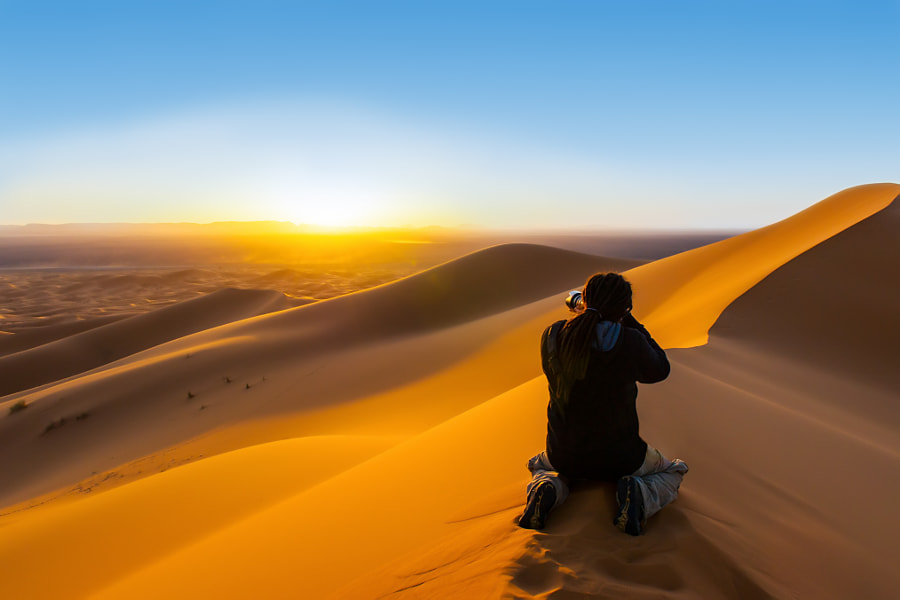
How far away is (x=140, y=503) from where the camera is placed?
5059 mm

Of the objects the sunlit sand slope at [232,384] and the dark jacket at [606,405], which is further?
the sunlit sand slope at [232,384]

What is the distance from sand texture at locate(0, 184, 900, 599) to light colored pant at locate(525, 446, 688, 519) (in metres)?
0.08

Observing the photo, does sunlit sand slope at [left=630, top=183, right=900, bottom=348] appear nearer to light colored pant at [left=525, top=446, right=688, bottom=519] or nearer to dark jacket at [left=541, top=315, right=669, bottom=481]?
light colored pant at [left=525, top=446, right=688, bottom=519]

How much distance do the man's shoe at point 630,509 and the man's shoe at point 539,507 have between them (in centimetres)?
29

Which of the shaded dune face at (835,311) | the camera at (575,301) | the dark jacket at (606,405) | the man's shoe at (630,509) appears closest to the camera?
the man's shoe at (630,509)

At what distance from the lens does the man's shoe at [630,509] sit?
2.04 m

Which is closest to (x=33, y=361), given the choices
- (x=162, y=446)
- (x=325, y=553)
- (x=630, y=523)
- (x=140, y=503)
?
(x=162, y=446)

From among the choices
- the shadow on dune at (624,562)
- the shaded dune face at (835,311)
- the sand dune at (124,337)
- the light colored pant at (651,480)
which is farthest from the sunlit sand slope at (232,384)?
the shadow on dune at (624,562)

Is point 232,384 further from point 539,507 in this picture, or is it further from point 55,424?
point 539,507

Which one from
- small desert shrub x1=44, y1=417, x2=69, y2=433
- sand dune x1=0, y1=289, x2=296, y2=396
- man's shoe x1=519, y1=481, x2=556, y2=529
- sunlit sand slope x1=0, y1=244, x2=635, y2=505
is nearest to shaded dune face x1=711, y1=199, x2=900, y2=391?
sunlit sand slope x1=0, y1=244, x2=635, y2=505

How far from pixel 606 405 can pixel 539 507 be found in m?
0.56

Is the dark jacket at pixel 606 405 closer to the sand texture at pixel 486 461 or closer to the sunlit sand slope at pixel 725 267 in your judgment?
the sand texture at pixel 486 461

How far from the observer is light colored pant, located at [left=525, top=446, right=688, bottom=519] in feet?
7.06

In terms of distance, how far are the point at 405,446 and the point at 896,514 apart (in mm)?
3860
